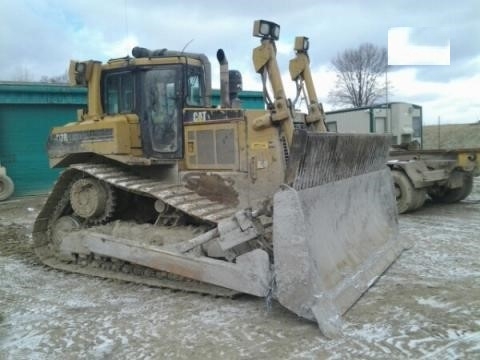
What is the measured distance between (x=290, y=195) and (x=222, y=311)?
121 cm

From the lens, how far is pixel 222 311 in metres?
4.62

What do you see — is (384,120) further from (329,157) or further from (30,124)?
(329,157)

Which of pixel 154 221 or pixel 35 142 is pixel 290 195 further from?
pixel 35 142

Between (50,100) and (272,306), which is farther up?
(50,100)

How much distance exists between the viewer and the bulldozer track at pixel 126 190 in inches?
211

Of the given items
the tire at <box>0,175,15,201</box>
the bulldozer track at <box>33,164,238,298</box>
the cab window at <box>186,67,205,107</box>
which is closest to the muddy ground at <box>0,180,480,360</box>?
the bulldozer track at <box>33,164,238,298</box>

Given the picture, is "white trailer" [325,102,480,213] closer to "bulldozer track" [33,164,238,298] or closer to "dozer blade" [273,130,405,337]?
"dozer blade" [273,130,405,337]

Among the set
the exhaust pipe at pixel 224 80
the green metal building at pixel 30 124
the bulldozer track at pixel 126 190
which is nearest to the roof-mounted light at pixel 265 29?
the exhaust pipe at pixel 224 80

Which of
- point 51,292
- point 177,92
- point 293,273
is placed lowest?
point 51,292

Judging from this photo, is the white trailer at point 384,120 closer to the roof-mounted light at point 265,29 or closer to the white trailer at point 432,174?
the white trailer at point 432,174

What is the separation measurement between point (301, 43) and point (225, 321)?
4.37 meters

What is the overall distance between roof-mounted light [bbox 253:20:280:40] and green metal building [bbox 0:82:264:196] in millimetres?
10326

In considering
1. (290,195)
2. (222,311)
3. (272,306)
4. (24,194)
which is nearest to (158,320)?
(222,311)

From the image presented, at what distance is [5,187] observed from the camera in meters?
13.4
